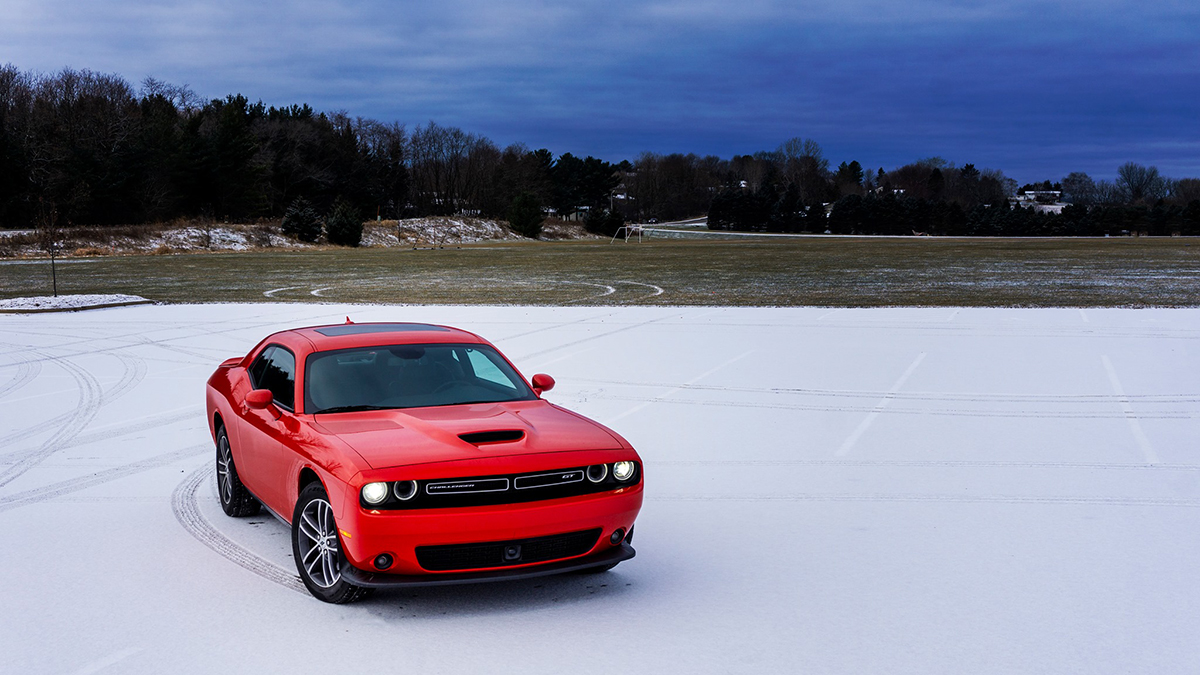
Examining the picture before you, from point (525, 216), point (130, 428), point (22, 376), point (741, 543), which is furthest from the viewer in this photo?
point (525, 216)

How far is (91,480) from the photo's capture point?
8273 mm

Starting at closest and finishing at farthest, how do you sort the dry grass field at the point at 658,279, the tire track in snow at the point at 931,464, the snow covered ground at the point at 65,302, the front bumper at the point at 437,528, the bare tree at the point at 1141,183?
1. the front bumper at the point at 437,528
2. the tire track in snow at the point at 931,464
3. the snow covered ground at the point at 65,302
4. the dry grass field at the point at 658,279
5. the bare tree at the point at 1141,183

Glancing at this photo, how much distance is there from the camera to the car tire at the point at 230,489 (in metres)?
7.18

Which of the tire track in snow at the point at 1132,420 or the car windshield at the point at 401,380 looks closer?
the car windshield at the point at 401,380

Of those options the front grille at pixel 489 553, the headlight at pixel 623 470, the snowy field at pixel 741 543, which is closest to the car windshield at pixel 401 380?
the snowy field at pixel 741 543

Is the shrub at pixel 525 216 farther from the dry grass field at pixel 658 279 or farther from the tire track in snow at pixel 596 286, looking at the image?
the tire track in snow at pixel 596 286

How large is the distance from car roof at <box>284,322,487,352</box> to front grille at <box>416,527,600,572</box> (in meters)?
2.03

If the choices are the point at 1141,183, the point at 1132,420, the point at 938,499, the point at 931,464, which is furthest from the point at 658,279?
the point at 1141,183

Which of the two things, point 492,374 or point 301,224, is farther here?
point 301,224

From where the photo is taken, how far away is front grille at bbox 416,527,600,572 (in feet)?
16.9

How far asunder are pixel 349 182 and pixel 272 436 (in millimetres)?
106906

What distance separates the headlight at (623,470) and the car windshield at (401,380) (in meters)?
1.29

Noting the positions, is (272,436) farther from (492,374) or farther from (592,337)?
(592,337)

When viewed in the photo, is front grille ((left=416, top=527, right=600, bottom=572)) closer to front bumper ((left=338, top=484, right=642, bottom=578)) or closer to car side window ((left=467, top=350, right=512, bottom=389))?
front bumper ((left=338, top=484, right=642, bottom=578))
